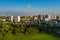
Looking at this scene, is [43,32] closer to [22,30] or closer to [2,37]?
[22,30]

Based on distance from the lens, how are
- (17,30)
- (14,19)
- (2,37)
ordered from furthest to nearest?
(14,19) < (17,30) < (2,37)

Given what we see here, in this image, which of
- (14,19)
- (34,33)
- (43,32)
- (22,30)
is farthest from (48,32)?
(14,19)

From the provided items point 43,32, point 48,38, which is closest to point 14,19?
point 43,32

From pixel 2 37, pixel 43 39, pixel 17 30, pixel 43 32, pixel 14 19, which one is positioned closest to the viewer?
pixel 2 37

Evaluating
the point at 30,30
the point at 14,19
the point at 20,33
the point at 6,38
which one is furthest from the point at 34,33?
the point at 14,19

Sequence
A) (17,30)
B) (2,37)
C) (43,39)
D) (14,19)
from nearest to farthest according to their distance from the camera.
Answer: (2,37)
(43,39)
(17,30)
(14,19)

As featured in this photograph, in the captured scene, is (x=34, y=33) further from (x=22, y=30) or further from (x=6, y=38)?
(x=6, y=38)

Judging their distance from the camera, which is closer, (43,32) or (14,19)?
Result: (43,32)

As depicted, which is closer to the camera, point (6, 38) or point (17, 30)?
point (6, 38)

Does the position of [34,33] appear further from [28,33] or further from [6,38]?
[6,38]
